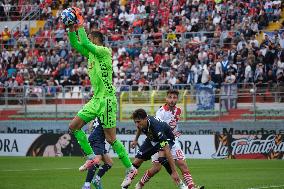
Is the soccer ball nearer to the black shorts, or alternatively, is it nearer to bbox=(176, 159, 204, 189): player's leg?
the black shorts

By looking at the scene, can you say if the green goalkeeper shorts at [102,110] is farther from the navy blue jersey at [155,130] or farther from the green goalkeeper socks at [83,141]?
the navy blue jersey at [155,130]

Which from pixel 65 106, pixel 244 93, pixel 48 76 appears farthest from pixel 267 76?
pixel 48 76

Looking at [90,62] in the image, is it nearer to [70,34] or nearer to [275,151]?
[70,34]

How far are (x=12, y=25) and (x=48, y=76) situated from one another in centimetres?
772

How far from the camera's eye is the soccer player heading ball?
51.4ft

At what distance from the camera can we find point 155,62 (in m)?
39.5

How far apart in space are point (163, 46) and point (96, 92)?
24669 millimetres

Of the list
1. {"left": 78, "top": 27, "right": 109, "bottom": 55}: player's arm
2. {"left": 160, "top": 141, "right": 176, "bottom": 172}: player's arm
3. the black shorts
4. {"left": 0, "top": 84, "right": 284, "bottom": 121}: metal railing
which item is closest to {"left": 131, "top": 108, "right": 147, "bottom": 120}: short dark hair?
{"left": 160, "top": 141, "right": 176, "bottom": 172}: player's arm

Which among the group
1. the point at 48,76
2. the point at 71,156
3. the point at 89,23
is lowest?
the point at 71,156

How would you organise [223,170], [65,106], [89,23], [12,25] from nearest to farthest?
[223,170], [65,106], [89,23], [12,25]

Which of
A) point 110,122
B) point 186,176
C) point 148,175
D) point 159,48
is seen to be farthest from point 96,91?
point 159,48

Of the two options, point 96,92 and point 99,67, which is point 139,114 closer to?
point 96,92

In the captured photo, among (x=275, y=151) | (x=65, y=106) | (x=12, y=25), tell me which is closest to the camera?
(x=275, y=151)

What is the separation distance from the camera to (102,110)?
15.9 m
